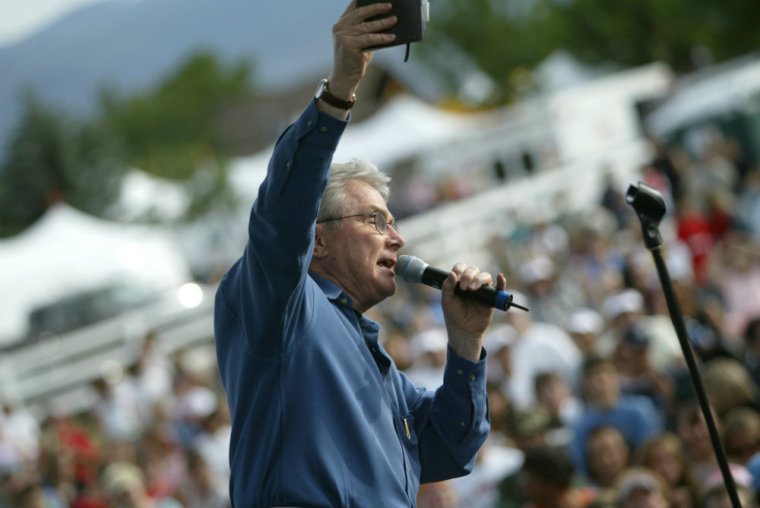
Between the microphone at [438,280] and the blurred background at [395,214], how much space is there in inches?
27.1

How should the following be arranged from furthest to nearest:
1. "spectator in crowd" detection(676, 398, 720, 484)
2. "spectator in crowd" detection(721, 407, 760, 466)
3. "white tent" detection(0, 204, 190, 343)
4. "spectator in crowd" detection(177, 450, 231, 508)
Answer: "white tent" detection(0, 204, 190, 343), "spectator in crowd" detection(177, 450, 231, 508), "spectator in crowd" detection(676, 398, 720, 484), "spectator in crowd" detection(721, 407, 760, 466)

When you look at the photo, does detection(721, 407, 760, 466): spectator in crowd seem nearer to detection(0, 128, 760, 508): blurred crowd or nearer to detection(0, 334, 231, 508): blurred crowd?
detection(0, 128, 760, 508): blurred crowd

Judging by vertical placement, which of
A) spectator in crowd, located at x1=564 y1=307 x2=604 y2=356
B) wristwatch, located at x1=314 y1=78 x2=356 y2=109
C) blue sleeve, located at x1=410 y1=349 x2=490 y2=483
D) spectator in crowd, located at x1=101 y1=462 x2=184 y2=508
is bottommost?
spectator in crowd, located at x1=101 y1=462 x2=184 y2=508

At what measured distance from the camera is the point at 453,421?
316 centimetres

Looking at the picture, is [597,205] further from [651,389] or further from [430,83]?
[430,83]

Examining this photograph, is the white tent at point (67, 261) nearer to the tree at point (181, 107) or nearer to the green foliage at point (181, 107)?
the tree at point (181, 107)

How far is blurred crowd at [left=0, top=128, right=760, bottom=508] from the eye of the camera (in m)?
5.46

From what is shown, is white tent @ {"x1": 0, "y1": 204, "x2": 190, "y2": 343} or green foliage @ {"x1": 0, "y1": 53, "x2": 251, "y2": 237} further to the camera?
green foliage @ {"x1": 0, "y1": 53, "x2": 251, "y2": 237}

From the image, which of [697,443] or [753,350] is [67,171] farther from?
[697,443]

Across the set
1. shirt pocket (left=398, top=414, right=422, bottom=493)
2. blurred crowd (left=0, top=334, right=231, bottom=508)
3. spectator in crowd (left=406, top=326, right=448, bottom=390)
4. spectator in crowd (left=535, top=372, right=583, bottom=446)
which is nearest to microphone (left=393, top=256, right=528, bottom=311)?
shirt pocket (left=398, top=414, right=422, bottom=493)

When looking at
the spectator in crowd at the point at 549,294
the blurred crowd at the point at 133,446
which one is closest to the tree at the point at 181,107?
the blurred crowd at the point at 133,446

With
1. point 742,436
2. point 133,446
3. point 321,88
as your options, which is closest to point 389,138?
point 133,446

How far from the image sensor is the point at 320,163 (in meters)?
2.54

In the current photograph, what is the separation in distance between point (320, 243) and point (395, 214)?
16.6m
